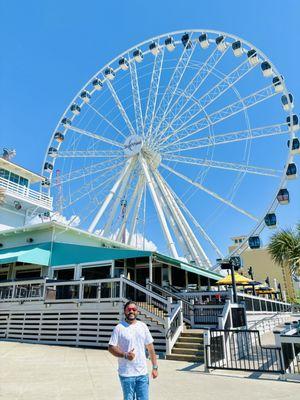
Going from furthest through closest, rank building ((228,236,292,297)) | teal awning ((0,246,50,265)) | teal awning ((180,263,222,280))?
1. building ((228,236,292,297))
2. teal awning ((180,263,222,280))
3. teal awning ((0,246,50,265))

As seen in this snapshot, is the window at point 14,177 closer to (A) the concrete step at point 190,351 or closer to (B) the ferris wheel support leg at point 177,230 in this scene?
(B) the ferris wheel support leg at point 177,230

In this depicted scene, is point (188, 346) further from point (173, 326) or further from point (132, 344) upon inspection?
point (132, 344)

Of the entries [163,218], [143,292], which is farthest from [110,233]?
[143,292]

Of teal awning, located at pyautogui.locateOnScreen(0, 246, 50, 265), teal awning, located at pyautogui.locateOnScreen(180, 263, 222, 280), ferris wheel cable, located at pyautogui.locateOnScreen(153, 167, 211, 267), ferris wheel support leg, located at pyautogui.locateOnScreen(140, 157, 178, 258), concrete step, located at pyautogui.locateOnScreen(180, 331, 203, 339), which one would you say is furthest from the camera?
ferris wheel cable, located at pyautogui.locateOnScreen(153, 167, 211, 267)

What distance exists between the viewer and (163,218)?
1984cm

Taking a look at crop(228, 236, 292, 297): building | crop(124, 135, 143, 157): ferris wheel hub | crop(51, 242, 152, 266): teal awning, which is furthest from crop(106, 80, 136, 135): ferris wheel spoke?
crop(228, 236, 292, 297): building

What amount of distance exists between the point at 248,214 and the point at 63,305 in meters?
13.6

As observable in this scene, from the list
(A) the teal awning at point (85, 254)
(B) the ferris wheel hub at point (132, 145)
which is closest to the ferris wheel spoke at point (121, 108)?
(B) the ferris wheel hub at point (132, 145)

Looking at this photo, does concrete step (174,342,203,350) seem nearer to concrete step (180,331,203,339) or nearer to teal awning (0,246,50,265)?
concrete step (180,331,203,339)

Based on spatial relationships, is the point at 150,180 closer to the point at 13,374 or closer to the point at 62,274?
the point at 62,274

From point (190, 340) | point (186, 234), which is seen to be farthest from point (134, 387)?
point (186, 234)

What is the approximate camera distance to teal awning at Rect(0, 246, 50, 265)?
47.2 feet

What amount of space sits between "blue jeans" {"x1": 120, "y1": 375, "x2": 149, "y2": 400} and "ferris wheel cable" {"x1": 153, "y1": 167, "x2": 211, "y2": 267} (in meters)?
18.0

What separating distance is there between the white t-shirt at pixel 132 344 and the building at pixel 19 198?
21.1m
